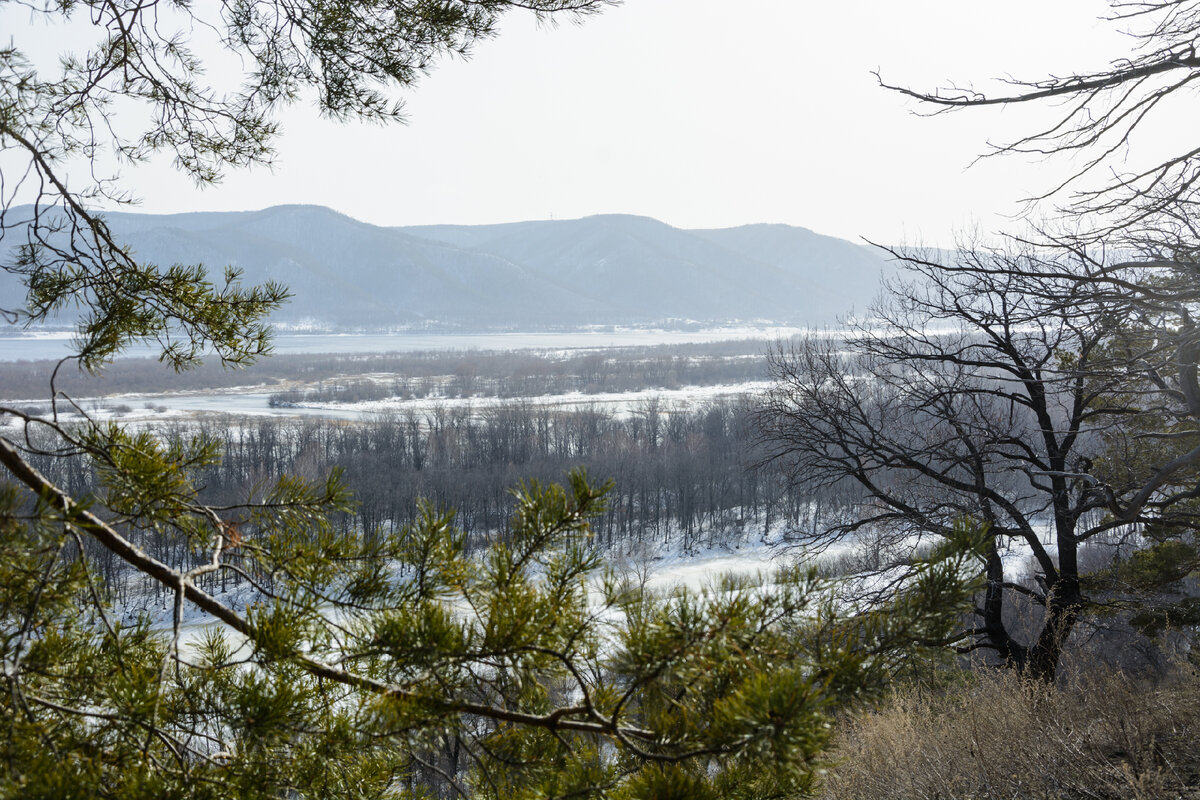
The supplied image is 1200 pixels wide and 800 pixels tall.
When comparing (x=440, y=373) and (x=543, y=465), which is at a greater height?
(x=440, y=373)

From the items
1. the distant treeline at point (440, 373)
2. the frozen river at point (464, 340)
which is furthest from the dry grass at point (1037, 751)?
the frozen river at point (464, 340)

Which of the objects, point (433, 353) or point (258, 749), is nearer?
point (258, 749)

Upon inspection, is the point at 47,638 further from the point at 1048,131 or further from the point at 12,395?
the point at 12,395

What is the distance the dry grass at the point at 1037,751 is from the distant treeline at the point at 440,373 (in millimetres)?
72102

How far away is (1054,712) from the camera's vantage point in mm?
5059

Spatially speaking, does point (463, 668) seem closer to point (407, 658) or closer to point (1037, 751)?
point (407, 658)

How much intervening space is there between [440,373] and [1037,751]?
302 ft

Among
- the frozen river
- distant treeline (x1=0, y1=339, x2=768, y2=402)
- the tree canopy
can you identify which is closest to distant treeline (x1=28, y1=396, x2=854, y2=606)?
distant treeline (x1=0, y1=339, x2=768, y2=402)

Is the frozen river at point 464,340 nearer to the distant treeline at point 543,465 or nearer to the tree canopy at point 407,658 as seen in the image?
the distant treeline at point 543,465

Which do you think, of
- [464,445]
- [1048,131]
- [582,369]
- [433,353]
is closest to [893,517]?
[1048,131]

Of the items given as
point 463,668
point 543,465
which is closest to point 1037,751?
point 463,668

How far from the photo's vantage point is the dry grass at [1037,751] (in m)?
4.15

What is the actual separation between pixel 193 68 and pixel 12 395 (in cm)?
6733

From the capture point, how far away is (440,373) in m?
93.6
